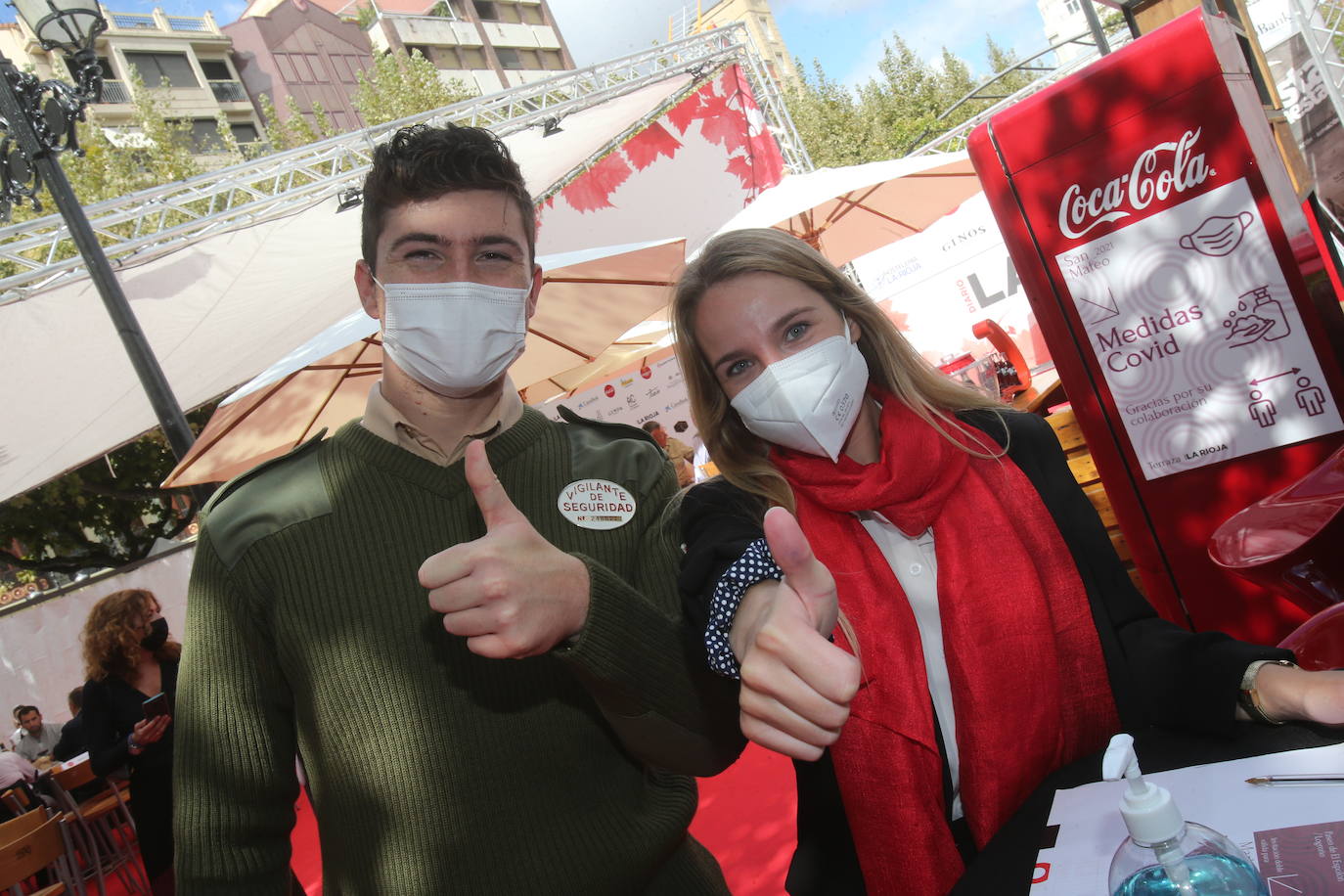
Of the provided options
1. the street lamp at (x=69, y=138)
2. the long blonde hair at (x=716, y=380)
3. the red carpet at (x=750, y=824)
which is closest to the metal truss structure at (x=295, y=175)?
the street lamp at (x=69, y=138)

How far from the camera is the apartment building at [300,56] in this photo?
3803cm

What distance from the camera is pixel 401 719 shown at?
1356 millimetres

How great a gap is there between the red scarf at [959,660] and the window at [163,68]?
40823 mm

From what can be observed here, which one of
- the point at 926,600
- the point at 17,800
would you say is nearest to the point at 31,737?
the point at 17,800

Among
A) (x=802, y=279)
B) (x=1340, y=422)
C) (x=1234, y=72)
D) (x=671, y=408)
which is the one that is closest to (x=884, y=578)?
(x=802, y=279)

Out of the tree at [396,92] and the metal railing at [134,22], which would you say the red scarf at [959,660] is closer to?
the tree at [396,92]

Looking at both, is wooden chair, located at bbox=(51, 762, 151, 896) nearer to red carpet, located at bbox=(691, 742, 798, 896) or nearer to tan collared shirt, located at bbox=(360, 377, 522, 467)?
red carpet, located at bbox=(691, 742, 798, 896)

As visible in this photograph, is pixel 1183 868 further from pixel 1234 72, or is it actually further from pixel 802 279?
pixel 1234 72

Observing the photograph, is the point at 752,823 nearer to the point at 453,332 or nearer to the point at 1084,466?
the point at 1084,466

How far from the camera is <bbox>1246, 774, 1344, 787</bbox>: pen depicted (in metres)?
1.03

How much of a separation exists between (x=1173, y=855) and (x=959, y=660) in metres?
0.78

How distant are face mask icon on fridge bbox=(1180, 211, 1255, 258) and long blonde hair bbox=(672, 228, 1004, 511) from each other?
1044 mm

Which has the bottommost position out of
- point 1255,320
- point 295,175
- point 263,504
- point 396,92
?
point 1255,320

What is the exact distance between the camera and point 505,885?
1337 millimetres
